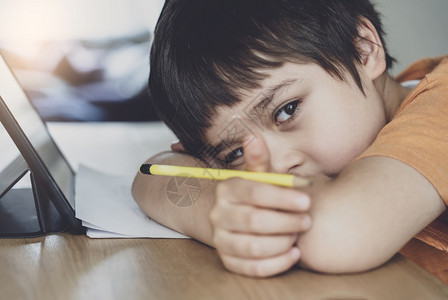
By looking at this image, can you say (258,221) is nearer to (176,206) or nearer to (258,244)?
(258,244)

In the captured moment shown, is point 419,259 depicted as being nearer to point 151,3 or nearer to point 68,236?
point 68,236

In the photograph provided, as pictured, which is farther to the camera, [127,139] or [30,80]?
[30,80]

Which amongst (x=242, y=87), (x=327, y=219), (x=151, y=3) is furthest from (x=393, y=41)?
(x=327, y=219)

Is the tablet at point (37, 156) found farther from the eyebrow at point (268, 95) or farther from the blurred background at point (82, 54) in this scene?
the blurred background at point (82, 54)

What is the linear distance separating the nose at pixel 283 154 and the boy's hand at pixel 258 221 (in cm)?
17

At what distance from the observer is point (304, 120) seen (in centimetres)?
60

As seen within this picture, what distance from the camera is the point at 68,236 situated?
1.85ft

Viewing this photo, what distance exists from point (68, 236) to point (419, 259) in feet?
1.43

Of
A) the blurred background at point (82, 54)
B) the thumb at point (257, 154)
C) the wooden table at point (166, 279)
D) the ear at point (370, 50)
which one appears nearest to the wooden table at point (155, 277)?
the wooden table at point (166, 279)

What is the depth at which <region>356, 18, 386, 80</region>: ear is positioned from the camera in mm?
694

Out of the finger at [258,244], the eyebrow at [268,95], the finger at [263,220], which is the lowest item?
the finger at [258,244]

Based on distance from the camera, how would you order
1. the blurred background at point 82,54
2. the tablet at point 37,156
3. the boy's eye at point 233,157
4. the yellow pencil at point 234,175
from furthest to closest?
1. the blurred background at point 82,54
2. the boy's eye at point 233,157
3. the tablet at point 37,156
4. the yellow pencil at point 234,175

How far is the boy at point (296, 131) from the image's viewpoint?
404 mm

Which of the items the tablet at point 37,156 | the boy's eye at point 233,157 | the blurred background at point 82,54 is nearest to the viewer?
the tablet at point 37,156
